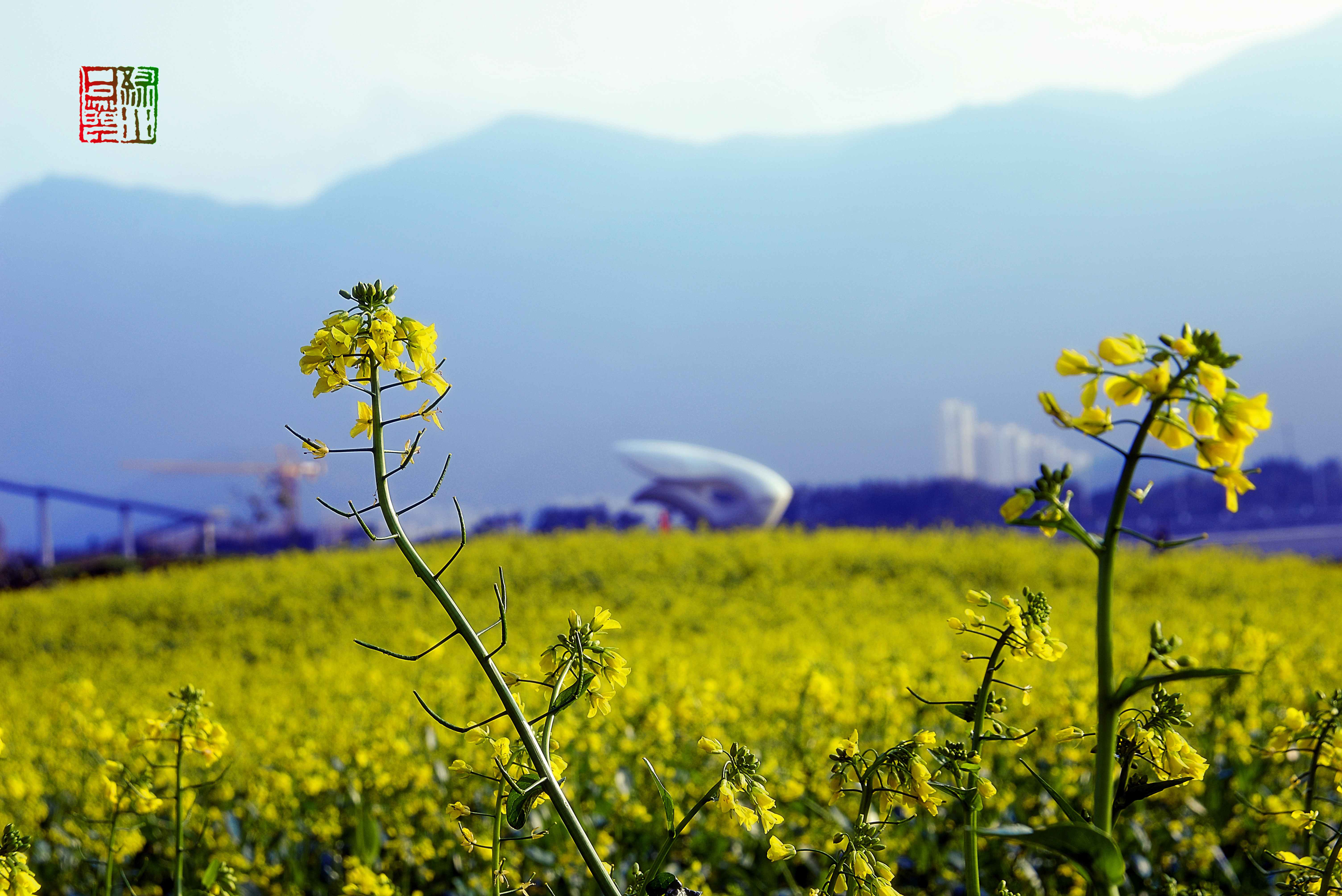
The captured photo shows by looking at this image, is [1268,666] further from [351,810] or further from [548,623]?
[548,623]

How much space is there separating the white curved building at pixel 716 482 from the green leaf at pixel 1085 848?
12.0 meters

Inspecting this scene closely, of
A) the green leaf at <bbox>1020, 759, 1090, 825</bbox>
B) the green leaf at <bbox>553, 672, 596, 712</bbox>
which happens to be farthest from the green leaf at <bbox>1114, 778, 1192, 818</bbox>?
the green leaf at <bbox>553, 672, 596, 712</bbox>

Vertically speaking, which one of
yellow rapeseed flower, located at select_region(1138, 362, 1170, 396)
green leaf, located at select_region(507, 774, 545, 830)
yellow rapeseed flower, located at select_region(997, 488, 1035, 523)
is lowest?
green leaf, located at select_region(507, 774, 545, 830)

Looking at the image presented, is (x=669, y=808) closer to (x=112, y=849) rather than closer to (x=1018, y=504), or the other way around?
(x=1018, y=504)

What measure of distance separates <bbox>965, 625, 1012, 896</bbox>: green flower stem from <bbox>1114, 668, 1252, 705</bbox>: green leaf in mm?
179

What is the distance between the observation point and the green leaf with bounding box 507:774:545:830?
658 millimetres

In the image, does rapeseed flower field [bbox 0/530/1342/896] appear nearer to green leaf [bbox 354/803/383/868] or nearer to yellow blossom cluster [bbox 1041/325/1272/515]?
green leaf [bbox 354/803/383/868]

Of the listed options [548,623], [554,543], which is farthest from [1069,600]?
[554,543]

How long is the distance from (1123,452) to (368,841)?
1.63 metres

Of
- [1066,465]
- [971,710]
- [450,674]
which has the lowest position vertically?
[450,674]

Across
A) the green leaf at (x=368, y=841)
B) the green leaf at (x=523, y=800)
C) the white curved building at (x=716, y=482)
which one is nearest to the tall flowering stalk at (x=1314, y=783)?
the green leaf at (x=523, y=800)

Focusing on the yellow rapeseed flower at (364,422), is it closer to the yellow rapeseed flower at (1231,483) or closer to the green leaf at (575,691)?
the green leaf at (575,691)

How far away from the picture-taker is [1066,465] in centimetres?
57

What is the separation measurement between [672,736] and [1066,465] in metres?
1.84
